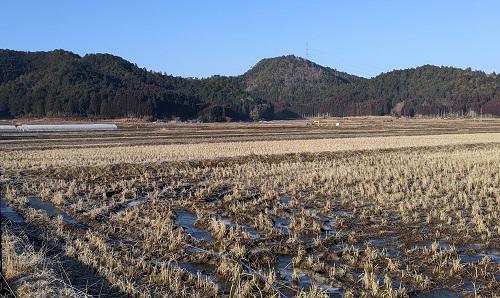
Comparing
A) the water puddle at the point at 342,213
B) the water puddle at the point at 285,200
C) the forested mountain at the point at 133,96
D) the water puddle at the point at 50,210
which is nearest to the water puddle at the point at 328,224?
the water puddle at the point at 342,213

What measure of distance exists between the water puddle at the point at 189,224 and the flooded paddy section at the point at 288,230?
0.09ft

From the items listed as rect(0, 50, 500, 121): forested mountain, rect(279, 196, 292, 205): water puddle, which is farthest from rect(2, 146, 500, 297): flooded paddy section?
rect(0, 50, 500, 121): forested mountain

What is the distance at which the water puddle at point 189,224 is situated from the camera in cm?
1048

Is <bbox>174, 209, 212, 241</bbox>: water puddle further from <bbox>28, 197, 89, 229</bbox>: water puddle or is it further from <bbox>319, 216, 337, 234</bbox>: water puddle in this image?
<bbox>319, 216, 337, 234</bbox>: water puddle

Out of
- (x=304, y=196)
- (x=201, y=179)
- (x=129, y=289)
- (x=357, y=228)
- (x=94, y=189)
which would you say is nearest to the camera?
(x=129, y=289)

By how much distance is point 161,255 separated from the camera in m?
8.79

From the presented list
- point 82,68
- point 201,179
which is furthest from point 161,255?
point 82,68

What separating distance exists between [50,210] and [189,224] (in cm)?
398

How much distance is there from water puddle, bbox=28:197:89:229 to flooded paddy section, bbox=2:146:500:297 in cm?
6

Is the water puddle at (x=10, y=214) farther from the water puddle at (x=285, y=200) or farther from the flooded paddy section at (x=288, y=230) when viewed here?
the water puddle at (x=285, y=200)

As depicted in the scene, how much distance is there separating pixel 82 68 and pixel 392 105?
113 meters

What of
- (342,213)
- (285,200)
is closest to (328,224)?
(342,213)

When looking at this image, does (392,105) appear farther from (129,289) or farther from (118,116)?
(129,289)

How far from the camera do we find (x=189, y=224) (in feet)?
38.2
